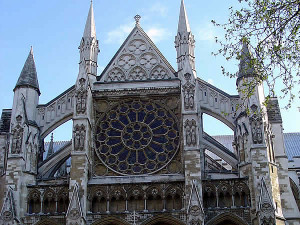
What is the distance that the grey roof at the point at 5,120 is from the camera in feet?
83.8

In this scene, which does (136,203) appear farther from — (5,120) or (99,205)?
(5,120)

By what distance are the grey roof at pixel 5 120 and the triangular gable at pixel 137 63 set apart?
4.98 m

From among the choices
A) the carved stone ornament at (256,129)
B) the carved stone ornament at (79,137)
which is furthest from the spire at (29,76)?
the carved stone ornament at (256,129)

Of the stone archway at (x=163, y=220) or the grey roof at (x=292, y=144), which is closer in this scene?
the stone archway at (x=163, y=220)

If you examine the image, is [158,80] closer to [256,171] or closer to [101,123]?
[101,123]

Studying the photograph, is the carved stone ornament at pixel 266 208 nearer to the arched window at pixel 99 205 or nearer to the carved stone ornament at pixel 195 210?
the carved stone ornament at pixel 195 210

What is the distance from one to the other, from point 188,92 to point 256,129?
12.0 feet

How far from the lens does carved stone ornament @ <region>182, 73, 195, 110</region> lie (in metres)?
23.7

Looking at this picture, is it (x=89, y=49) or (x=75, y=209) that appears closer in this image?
(x=75, y=209)

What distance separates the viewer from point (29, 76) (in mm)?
26000

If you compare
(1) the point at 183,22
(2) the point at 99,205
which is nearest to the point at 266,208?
(2) the point at 99,205

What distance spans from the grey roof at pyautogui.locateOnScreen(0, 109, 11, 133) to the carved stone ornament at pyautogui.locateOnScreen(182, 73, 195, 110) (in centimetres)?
908

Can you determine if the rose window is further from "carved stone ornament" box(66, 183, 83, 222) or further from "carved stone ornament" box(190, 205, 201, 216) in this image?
"carved stone ornament" box(190, 205, 201, 216)

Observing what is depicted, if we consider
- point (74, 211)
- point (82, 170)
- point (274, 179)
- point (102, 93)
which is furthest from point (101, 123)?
point (274, 179)
